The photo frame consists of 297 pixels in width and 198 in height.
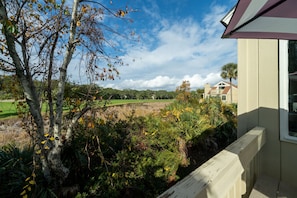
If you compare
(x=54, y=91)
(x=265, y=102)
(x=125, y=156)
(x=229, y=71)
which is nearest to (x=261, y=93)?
(x=265, y=102)

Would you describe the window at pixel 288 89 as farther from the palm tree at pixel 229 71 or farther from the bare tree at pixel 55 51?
the palm tree at pixel 229 71

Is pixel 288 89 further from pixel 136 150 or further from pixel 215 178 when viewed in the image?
pixel 136 150

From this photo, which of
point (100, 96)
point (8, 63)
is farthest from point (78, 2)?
point (100, 96)

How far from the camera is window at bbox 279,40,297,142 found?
234 cm

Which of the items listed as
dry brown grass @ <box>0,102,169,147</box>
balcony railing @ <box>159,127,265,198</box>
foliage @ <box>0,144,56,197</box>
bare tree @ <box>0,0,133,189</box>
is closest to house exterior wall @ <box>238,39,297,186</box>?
balcony railing @ <box>159,127,265,198</box>

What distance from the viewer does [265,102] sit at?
251 centimetres

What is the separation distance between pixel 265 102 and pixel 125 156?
279cm

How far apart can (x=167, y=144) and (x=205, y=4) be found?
215 inches

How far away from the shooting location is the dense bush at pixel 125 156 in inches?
116

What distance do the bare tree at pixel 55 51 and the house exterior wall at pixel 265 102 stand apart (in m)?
2.20

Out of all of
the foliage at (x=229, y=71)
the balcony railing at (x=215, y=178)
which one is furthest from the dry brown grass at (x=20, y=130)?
the foliage at (x=229, y=71)

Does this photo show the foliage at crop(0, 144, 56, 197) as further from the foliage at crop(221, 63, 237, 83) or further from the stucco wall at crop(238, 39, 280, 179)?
the foliage at crop(221, 63, 237, 83)

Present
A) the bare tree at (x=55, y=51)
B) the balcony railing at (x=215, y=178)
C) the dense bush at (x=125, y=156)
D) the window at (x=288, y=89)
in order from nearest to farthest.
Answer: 1. the balcony railing at (x=215, y=178)
2. the window at (x=288, y=89)
3. the bare tree at (x=55, y=51)
4. the dense bush at (x=125, y=156)

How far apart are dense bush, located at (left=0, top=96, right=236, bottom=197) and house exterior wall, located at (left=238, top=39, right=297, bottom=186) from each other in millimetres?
1890
